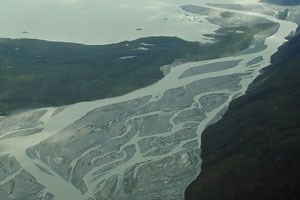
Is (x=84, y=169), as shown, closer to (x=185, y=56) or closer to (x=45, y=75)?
(x=45, y=75)

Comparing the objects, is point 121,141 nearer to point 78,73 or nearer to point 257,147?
point 257,147

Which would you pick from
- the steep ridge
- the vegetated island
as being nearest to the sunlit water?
the steep ridge

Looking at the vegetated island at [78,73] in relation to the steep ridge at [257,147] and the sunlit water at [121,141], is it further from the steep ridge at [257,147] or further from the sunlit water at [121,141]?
the steep ridge at [257,147]

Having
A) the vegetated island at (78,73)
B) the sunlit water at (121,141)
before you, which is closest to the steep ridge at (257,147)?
the sunlit water at (121,141)

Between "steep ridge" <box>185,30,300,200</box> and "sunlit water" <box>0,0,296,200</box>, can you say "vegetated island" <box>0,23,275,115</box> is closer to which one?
"sunlit water" <box>0,0,296,200</box>

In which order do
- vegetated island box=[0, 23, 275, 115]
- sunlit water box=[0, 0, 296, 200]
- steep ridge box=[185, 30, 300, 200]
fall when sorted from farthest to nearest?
vegetated island box=[0, 23, 275, 115]
sunlit water box=[0, 0, 296, 200]
steep ridge box=[185, 30, 300, 200]

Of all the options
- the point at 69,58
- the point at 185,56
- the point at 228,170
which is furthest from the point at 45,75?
the point at 228,170

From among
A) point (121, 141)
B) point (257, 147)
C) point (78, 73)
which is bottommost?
point (121, 141)

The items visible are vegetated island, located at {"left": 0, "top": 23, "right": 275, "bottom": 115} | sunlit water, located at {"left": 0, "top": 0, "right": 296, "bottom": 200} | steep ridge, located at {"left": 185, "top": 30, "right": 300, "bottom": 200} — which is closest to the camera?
steep ridge, located at {"left": 185, "top": 30, "right": 300, "bottom": 200}

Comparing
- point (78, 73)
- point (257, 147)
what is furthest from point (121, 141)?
point (78, 73)
